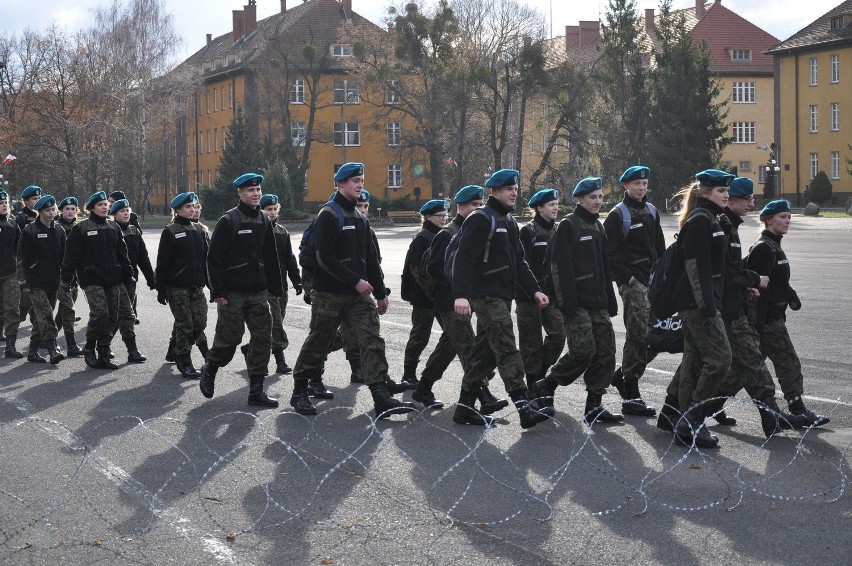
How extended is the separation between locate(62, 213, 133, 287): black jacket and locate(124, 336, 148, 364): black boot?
657 mm

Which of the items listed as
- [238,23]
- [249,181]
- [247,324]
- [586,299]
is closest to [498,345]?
[586,299]

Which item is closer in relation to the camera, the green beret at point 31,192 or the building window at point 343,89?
the green beret at point 31,192

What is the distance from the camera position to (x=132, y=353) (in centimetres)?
1370

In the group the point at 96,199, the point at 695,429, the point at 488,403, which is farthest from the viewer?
the point at 96,199

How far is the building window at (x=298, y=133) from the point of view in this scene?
82.8 meters

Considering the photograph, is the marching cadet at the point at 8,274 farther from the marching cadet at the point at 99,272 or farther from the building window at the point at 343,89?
the building window at the point at 343,89

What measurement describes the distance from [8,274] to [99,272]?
2184mm

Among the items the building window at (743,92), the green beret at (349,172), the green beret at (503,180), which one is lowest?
the green beret at (503,180)

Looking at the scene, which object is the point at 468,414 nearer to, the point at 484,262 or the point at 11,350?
the point at 484,262

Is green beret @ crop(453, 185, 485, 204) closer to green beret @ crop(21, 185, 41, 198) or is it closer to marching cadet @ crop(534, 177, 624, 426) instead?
marching cadet @ crop(534, 177, 624, 426)

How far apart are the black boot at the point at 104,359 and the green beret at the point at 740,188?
6764mm

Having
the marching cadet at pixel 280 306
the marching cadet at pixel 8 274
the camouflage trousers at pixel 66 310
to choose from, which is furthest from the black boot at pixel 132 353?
the marching cadet at pixel 8 274

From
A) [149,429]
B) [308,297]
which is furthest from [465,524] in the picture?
[308,297]

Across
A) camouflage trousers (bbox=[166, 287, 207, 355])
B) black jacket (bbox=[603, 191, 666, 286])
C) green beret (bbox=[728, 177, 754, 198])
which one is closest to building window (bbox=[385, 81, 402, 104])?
camouflage trousers (bbox=[166, 287, 207, 355])
